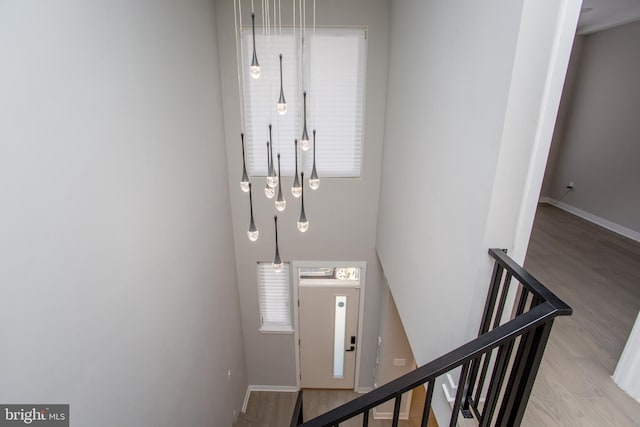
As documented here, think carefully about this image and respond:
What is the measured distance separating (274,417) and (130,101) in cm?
491

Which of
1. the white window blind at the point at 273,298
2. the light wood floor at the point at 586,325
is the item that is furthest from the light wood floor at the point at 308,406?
the light wood floor at the point at 586,325

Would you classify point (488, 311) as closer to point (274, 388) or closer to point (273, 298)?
point (273, 298)

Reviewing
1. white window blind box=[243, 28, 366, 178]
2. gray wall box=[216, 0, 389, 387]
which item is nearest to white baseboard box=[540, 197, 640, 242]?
gray wall box=[216, 0, 389, 387]

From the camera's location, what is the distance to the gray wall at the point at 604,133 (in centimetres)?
393

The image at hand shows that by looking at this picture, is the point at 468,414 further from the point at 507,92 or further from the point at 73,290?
the point at 73,290

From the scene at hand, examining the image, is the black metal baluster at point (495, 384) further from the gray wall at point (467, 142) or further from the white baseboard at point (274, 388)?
the white baseboard at point (274, 388)

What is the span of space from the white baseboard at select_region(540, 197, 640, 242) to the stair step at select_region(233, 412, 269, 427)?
18.1 feet

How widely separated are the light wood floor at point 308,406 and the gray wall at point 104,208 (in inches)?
83.2

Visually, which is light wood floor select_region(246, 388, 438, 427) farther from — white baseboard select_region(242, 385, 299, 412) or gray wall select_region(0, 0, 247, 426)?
gray wall select_region(0, 0, 247, 426)

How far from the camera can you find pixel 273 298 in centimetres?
495

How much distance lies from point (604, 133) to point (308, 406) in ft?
19.8

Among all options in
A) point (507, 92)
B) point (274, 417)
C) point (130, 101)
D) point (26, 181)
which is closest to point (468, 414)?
point (507, 92)

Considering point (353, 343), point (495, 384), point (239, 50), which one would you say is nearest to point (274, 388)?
point (353, 343)

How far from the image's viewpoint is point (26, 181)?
1.30 m
